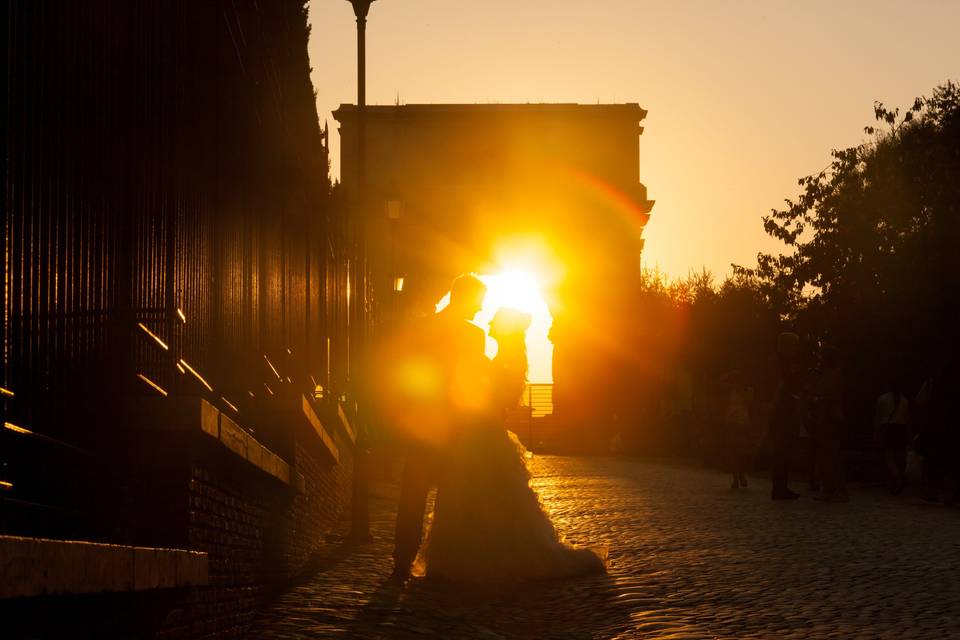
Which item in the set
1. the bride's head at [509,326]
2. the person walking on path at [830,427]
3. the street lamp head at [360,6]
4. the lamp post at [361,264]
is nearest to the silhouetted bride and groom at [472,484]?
the bride's head at [509,326]

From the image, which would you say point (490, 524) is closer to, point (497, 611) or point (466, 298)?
point (497, 611)

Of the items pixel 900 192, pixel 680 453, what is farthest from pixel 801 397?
pixel 680 453

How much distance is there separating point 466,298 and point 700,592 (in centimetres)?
250

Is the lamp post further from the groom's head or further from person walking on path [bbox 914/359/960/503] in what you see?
person walking on path [bbox 914/359/960/503]

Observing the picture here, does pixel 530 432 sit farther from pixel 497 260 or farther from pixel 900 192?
pixel 900 192

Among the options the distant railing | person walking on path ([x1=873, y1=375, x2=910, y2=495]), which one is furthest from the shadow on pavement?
the distant railing

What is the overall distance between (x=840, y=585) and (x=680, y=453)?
41192mm

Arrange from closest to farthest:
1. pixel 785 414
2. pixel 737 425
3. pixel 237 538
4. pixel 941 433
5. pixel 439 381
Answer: pixel 237 538 → pixel 439 381 → pixel 941 433 → pixel 785 414 → pixel 737 425

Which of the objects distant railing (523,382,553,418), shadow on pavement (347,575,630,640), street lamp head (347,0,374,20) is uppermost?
street lamp head (347,0,374,20)

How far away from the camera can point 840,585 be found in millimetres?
9078

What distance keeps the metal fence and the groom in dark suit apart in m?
0.93

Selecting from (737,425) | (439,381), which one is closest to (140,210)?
(439,381)

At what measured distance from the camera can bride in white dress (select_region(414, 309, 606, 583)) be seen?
940 centimetres

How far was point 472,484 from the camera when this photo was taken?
9641 mm
